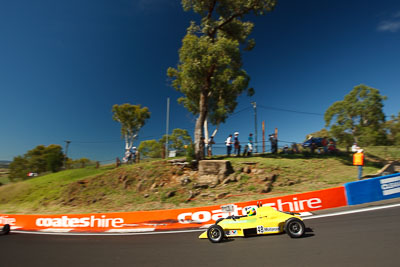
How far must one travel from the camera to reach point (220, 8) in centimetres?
1686

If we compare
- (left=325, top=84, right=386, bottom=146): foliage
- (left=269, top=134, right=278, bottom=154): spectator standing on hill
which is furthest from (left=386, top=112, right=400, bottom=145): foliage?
(left=269, top=134, right=278, bottom=154): spectator standing on hill

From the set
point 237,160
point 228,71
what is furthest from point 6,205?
point 228,71

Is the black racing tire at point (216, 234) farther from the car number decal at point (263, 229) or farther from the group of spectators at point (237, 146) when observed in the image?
the group of spectators at point (237, 146)

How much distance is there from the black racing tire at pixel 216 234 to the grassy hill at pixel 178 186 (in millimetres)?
5751

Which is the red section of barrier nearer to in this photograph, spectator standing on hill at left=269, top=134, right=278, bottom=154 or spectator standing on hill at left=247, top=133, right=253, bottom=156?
spectator standing on hill at left=247, top=133, right=253, bottom=156

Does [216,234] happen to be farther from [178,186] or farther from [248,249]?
[178,186]

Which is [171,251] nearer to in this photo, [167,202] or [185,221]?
[185,221]

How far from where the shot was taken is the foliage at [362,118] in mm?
27188

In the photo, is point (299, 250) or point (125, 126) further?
point (125, 126)

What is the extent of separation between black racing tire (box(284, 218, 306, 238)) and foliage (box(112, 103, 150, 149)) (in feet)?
111

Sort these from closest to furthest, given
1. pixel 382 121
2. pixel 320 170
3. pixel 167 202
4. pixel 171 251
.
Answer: pixel 171 251, pixel 167 202, pixel 320 170, pixel 382 121

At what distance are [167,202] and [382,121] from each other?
1299 inches

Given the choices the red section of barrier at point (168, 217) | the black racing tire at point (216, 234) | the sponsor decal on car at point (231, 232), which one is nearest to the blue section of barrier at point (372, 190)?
the red section of barrier at point (168, 217)

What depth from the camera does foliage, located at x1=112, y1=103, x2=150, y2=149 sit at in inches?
1395
